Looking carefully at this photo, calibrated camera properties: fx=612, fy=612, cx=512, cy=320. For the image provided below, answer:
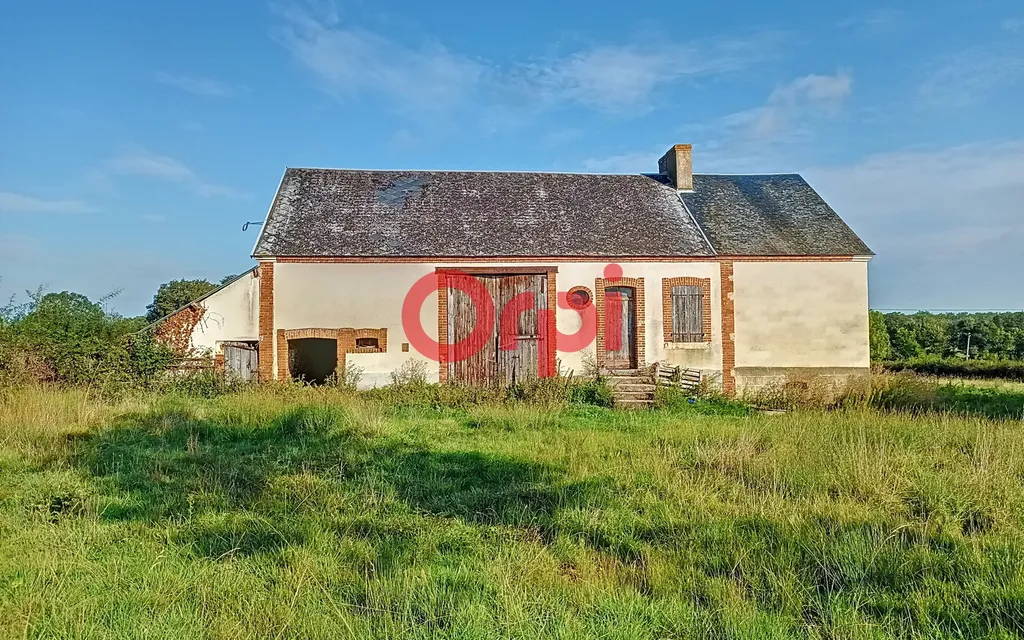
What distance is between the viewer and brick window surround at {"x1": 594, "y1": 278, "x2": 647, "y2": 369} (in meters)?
15.8

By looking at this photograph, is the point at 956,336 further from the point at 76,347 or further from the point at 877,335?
the point at 76,347

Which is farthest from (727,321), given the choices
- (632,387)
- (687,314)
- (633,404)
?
(633,404)

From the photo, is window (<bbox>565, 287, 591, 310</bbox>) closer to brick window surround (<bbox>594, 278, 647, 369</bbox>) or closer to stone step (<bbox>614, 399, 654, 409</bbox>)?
brick window surround (<bbox>594, 278, 647, 369</bbox>)

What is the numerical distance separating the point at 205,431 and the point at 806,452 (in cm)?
808

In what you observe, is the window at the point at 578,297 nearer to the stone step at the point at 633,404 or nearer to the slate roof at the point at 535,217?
the slate roof at the point at 535,217

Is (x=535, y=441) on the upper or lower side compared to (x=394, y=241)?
lower

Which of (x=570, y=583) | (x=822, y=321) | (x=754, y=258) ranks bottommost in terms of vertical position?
(x=570, y=583)

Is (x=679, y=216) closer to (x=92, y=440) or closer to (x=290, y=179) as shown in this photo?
(x=290, y=179)

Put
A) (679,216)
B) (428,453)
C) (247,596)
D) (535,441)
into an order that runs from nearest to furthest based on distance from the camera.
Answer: (247,596) → (428,453) → (535,441) → (679,216)

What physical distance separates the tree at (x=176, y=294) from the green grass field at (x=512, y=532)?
29.4m

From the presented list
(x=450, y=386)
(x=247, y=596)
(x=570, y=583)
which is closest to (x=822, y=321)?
(x=450, y=386)

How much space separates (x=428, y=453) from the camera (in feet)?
25.3

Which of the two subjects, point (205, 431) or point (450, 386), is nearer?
point (205, 431)

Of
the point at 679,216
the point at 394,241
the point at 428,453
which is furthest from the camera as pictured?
the point at 679,216
